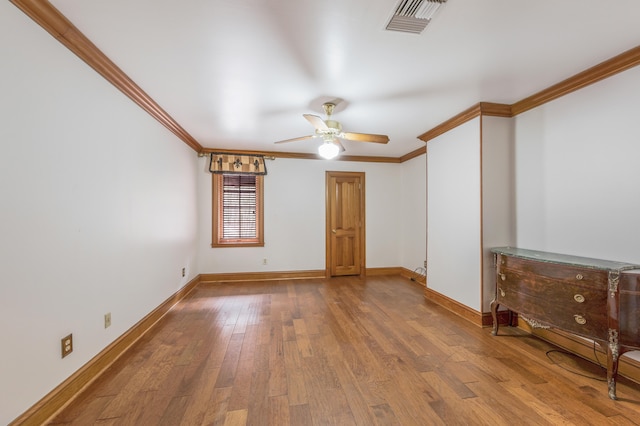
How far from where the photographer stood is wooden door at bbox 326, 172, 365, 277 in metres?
5.29

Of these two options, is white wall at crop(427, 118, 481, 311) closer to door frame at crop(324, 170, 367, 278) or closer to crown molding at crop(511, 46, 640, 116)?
crown molding at crop(511, 46, 640, 116)

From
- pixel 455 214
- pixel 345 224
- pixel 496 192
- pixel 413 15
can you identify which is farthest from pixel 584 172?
pixel 345 224

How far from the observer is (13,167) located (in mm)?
1397

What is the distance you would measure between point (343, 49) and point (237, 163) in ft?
11.1

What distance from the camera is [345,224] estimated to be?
212 inches

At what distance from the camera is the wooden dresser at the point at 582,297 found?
1.81 m

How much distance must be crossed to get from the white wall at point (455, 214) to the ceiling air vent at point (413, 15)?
1806 mm

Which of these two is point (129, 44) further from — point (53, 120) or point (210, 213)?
point (210, 213)

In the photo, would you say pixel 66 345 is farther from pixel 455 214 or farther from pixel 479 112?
pixel 479 112

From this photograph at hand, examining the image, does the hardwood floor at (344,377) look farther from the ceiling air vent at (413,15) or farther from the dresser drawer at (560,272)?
the ceiling air vent at (413,15)

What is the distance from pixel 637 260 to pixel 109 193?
4.24 meters

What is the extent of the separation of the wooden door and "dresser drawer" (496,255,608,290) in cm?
301

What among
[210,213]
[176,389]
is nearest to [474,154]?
[176,389]

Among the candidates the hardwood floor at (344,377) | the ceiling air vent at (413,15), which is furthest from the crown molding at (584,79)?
the hardwood floor at (344,377)
